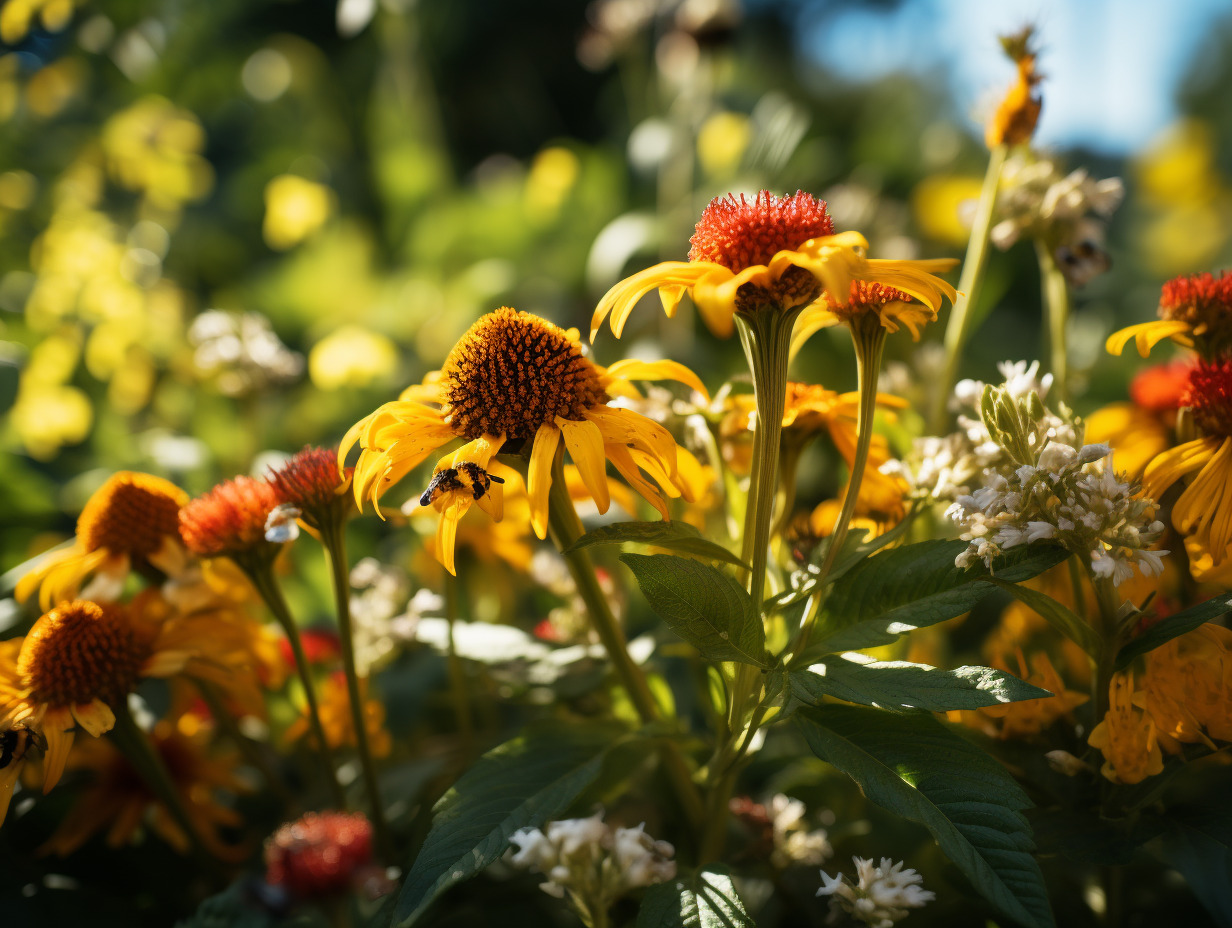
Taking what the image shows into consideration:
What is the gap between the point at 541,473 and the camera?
466 mm

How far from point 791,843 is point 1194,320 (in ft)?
1.55

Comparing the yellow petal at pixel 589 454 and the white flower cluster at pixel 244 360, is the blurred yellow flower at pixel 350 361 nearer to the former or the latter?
the white flower cluster at pixel 244 360

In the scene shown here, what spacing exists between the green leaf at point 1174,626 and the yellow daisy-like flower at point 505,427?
0.27 meters

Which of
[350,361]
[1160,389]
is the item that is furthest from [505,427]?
[350,361]

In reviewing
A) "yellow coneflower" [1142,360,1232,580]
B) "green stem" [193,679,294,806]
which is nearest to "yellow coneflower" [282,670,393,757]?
"green stem" [193,679,294,806]

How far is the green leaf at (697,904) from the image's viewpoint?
453mm

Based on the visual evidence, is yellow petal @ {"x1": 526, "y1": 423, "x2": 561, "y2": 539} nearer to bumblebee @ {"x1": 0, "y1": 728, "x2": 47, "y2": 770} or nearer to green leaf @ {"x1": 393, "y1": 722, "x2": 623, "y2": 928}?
green leaf @ {"x1": 393, "y1": 722, "x2": 623, "y2": 928}

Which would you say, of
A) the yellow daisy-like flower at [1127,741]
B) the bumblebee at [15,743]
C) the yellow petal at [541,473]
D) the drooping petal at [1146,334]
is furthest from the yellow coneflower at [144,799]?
the drooping petal at [1146,334]

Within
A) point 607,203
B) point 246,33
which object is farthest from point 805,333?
point 246,33

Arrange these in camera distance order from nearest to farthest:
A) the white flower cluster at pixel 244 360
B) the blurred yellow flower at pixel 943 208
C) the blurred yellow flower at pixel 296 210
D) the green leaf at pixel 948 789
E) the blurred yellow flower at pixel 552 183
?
the green leaf at pixel 948 789, the white flower cluster at pixel 244 360, the blurred yellow flower at pixel 943 208, the blurred yellow flower at pixel 296 210, the blurred yellow flower at pixel 552 183

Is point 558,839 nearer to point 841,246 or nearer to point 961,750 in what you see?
point 961,750

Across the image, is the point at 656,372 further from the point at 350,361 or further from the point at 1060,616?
the point at 350,361

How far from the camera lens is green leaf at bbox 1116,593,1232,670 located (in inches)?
17.7

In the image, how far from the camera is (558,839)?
0.49 m
